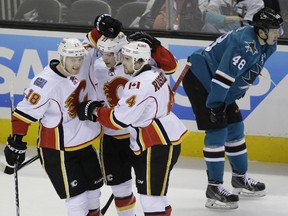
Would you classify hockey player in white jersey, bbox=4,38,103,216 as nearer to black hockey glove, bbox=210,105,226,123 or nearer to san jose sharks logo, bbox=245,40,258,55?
black hockey glove, bbox=210,105,226,123

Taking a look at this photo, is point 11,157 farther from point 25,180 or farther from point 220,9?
point 220,9

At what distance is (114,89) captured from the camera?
446 cm

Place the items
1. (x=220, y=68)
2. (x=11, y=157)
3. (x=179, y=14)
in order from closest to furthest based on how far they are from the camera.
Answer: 1. (x=11, y=157)
2. (x=220, y=68)
3. (x=179, y=14)

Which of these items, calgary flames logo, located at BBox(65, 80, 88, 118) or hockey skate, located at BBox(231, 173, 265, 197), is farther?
hockey skate, located at BBox(231, 173, 265, 197)

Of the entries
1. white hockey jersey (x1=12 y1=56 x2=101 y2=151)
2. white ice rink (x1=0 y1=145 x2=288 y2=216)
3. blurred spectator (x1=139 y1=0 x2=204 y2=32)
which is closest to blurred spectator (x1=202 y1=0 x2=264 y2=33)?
blurred spectator (x1=139 y1=0 x2=204 y2=32)

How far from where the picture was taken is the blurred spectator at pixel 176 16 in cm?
596

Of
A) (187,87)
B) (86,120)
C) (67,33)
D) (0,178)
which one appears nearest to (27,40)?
(67,33)

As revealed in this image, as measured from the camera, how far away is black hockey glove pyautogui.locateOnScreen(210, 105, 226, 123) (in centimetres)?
492

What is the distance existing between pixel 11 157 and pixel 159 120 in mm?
699

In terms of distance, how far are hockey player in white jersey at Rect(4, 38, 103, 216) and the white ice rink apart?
2.50ft

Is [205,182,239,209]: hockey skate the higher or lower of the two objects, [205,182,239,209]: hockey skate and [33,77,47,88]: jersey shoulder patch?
the lower

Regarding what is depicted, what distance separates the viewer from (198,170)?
5.84 meters

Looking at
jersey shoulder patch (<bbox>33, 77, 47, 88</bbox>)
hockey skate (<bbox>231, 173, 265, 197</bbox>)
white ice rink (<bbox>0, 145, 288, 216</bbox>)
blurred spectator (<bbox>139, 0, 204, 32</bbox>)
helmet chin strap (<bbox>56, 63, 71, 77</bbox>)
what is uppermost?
helmet chin strap (<bbox>56, 63, 71, 77</bbox>)

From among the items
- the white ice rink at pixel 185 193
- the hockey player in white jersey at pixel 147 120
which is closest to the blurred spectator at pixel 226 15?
the white ice rink at pixel 185 193
